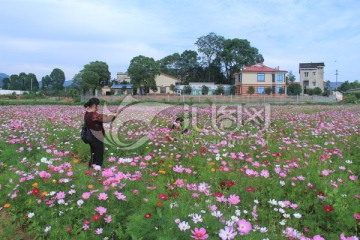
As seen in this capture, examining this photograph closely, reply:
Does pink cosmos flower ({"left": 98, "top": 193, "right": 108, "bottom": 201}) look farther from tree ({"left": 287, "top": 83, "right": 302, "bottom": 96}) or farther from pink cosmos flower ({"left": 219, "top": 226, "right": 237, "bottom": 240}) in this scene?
tree ({"left": 287, "top": 83, "right": 302, "bottom": 96})

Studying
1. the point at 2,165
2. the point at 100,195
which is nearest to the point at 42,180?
the point at 100,195

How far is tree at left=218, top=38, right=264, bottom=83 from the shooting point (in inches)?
2584

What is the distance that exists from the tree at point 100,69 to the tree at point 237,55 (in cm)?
2583

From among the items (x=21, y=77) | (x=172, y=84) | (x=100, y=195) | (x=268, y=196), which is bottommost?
(x=268, y=196)

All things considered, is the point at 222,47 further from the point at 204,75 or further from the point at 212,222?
the point at 212,222

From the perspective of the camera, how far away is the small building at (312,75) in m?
69.8

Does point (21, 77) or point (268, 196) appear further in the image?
point (21, 77)

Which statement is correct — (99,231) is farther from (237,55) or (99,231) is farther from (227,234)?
(237,55)

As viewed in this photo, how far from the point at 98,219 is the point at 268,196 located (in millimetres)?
2096

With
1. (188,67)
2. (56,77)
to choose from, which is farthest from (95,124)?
(56,77)

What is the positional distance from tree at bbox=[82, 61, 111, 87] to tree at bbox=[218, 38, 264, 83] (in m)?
25.8

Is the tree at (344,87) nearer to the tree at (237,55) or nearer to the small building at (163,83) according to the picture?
the tree at (237,55)

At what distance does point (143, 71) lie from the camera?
5356cm

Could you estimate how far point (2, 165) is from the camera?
5008 mm
